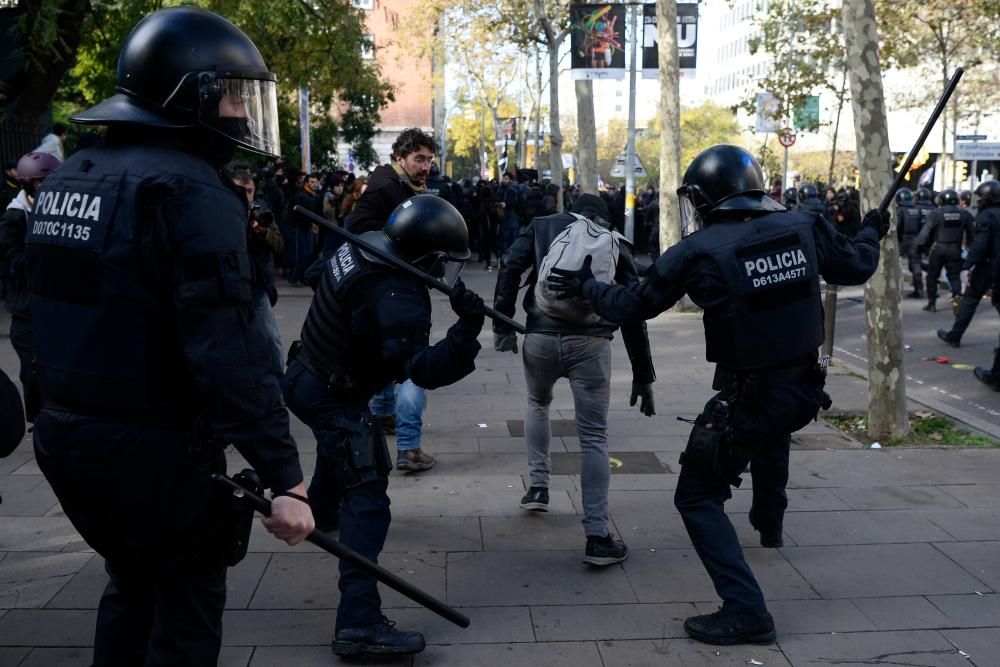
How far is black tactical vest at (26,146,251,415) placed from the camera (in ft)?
8.41

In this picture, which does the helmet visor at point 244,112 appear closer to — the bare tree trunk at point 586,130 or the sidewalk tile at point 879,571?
the sidewalk tile at point 879,571

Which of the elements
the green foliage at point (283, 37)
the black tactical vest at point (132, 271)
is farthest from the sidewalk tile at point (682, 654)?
the green foliage at point (283, 37)

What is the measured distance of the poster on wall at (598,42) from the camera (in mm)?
19875

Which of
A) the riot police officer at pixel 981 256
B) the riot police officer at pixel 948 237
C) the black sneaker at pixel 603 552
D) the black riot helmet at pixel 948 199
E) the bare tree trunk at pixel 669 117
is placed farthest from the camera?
the black riot helmet at pixel 948 199

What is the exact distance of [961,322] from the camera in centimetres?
1206

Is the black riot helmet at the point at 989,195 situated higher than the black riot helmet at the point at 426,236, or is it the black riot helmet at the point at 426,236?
the black riot helmet at the point at 426,236

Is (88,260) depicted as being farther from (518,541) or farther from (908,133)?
(908,133)

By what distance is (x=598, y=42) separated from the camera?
20.4m

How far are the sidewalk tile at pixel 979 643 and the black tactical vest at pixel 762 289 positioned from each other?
120cm

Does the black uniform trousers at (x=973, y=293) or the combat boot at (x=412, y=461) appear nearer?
the combat boot at (x=412, y=461)

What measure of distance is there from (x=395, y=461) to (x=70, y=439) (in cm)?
421

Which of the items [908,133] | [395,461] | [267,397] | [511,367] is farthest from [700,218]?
[908,133]

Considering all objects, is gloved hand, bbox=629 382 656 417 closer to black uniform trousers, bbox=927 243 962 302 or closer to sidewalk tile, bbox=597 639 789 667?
sidewalk tile, bbox=597 639 789 667

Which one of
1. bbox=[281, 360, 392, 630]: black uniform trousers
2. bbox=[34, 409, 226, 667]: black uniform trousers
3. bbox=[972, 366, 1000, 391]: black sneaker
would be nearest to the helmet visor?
bbox=[34, 409, 226, 667]: black uniform trousers
